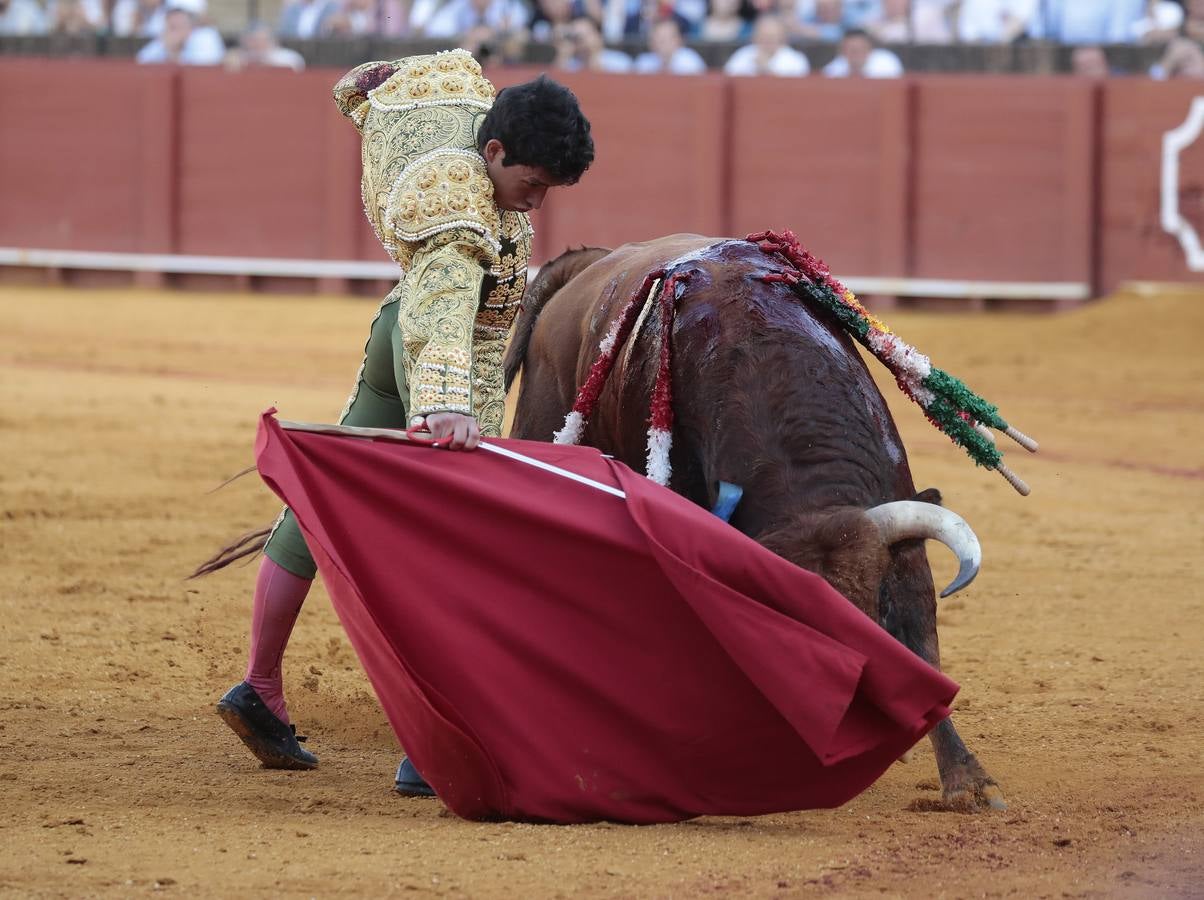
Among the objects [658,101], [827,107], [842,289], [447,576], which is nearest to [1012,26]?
[827,107]

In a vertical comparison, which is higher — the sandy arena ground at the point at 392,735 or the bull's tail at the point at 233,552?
the bull's tail at the point at 233,552

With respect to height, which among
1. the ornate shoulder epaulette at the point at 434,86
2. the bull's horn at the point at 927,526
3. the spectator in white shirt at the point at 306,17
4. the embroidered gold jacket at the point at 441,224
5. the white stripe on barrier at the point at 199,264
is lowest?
the bull's horn at the point at 927,526

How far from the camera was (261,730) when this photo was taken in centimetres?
313

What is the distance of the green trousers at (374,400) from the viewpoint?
9.97 ft

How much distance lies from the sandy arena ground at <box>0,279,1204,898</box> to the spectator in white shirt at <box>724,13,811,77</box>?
11.3 ft

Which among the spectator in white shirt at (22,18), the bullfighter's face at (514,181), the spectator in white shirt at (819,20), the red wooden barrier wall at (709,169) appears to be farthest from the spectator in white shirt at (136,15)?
the bullfighter's face at (514,181)

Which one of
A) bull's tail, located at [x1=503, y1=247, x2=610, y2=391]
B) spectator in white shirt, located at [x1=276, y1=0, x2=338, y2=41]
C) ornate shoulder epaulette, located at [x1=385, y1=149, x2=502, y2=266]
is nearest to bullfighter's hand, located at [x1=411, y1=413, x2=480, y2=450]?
ornate shoulder epaulette, located at [x1=385, y1=149, x2=502, y2=266]

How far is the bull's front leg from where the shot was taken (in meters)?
2.84

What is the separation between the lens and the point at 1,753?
3.20 meters

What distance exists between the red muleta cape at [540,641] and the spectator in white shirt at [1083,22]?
28.4 feet

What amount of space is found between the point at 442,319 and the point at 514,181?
0.26 metres

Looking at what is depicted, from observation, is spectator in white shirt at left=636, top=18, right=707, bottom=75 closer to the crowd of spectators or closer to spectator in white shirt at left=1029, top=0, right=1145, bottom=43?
the crowd of spectators

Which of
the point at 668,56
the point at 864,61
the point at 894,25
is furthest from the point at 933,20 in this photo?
the point at 668,56

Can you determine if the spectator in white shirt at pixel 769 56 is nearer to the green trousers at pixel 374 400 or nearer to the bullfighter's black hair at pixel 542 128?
the green trousers at pixel 374 400
